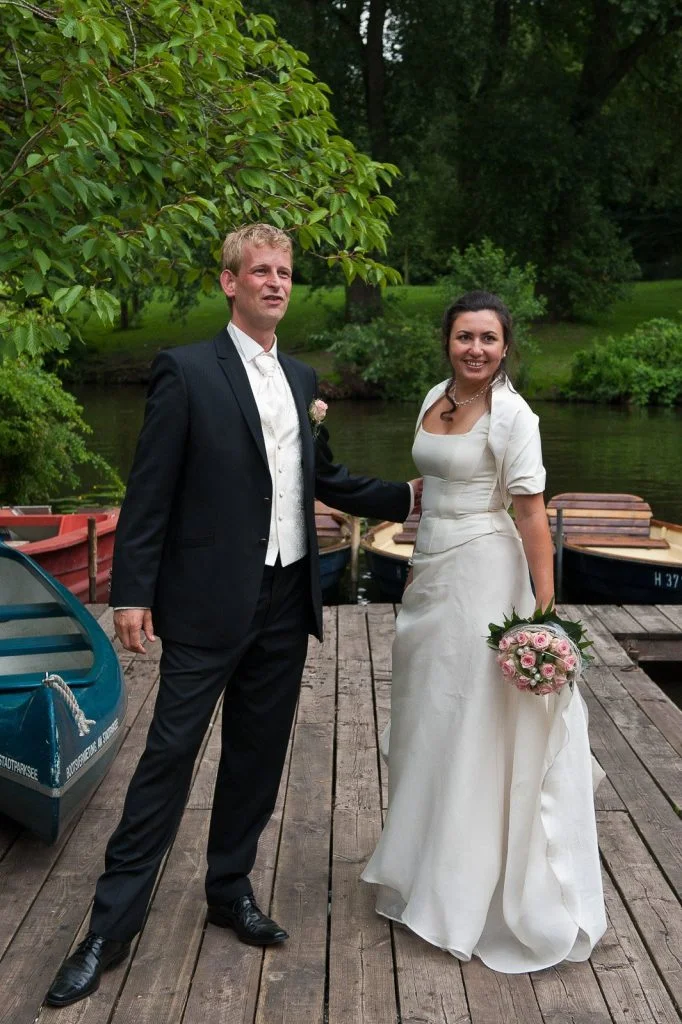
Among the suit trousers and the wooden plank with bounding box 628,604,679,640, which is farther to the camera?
the wooden plank with bounding box 628,604,679,640

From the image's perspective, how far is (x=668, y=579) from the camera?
10.6 metres

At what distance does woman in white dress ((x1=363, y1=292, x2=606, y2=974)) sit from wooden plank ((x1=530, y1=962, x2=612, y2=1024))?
0.05 m

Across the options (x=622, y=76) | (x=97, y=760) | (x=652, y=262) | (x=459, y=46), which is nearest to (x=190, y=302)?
(x=459, y=46)

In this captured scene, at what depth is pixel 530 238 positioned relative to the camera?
119 ft

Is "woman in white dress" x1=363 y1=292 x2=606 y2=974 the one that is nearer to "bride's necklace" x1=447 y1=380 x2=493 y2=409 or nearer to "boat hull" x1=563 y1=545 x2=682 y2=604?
"bride's necklace" x1=447 y1=380 x2=493 y2=409

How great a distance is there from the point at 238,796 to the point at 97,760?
109cm

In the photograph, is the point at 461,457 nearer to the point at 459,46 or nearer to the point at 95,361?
the point at 459,46

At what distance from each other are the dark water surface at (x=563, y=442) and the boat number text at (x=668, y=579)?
594 centimetres

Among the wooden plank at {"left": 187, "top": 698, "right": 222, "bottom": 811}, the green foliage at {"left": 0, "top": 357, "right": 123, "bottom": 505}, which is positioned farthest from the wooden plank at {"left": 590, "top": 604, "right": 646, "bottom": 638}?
the green foliage at {"left": 0, "top": 357, "right": 123, "bottom": 505}

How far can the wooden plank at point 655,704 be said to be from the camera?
573 centimetres

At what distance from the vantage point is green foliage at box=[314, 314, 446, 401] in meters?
30.7

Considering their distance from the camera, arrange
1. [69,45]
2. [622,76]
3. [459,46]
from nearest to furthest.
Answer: [69,45] < [459,46] < [622,76]

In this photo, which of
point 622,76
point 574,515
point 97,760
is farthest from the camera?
point 622,76

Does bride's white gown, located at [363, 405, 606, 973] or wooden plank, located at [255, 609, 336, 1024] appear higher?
bride's white gown, located at [363, 405, 606, 973]
